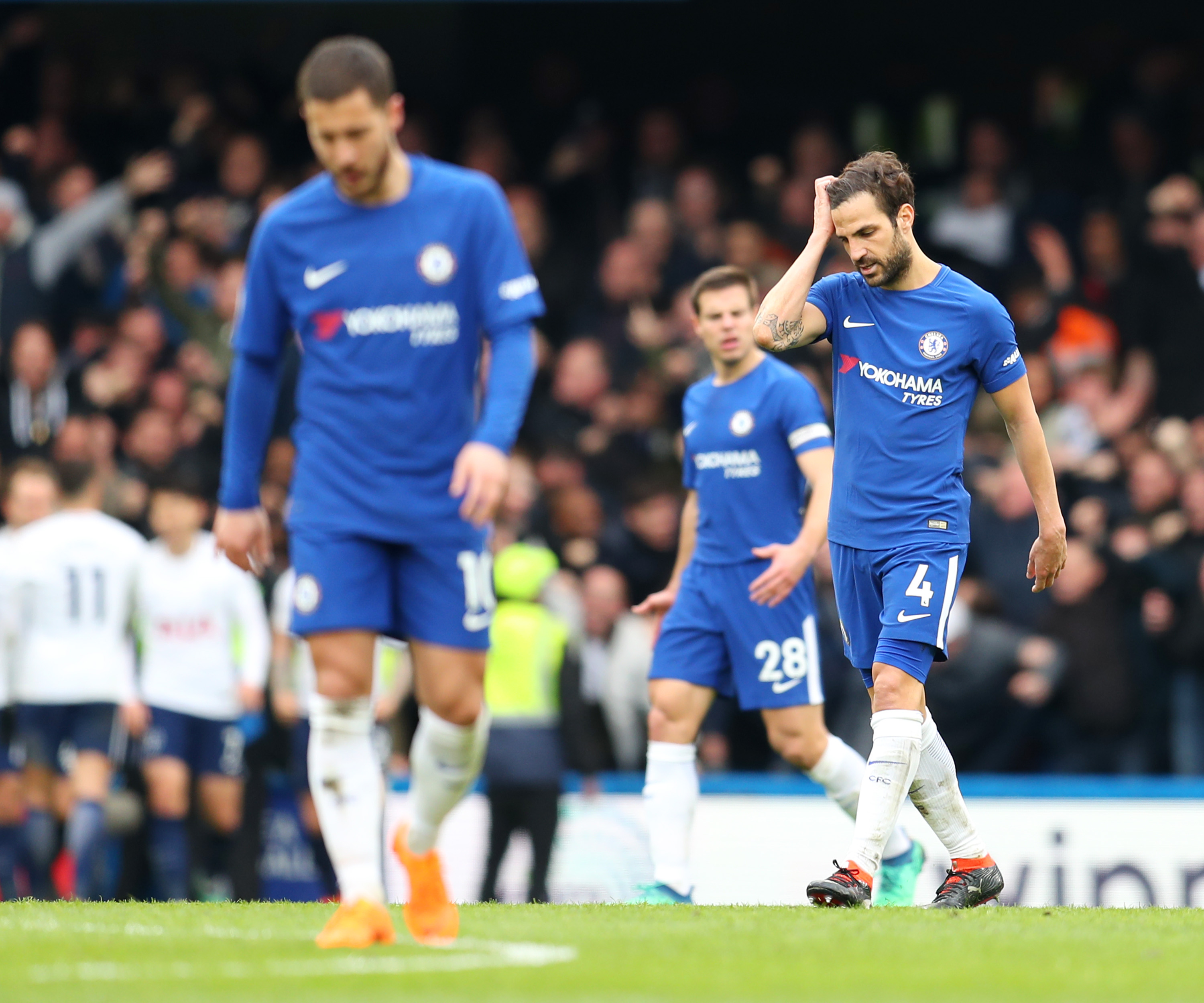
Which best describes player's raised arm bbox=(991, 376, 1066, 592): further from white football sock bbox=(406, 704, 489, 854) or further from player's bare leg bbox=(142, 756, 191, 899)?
player's bare leg bbox=(142, 756, 191, 899)

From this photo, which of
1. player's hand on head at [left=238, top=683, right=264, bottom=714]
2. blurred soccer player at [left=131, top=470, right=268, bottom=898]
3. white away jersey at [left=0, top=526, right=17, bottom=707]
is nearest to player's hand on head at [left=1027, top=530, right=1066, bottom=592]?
player's hand on head at [left=238, top=683, right=264, bottom=714]

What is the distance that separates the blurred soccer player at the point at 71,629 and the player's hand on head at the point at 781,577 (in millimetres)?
5235

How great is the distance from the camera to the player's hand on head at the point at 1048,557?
7.00 m

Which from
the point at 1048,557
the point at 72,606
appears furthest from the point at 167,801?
A: the point at 1048,557

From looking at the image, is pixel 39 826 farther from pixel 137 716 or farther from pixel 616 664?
pixel 616 664

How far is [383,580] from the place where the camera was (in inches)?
218

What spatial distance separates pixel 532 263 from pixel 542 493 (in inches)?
121

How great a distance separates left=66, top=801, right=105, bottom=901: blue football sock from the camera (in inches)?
444

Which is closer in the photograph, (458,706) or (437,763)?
(458,706)

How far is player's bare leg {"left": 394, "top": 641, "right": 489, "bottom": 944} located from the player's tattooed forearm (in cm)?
193

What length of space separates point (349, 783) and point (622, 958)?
93 cm

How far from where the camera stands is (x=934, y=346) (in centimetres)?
696

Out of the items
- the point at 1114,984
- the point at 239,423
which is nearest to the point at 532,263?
the point at 239,423

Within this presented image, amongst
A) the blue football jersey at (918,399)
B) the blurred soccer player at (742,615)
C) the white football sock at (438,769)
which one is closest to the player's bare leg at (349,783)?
the white football sock at (438,769)
